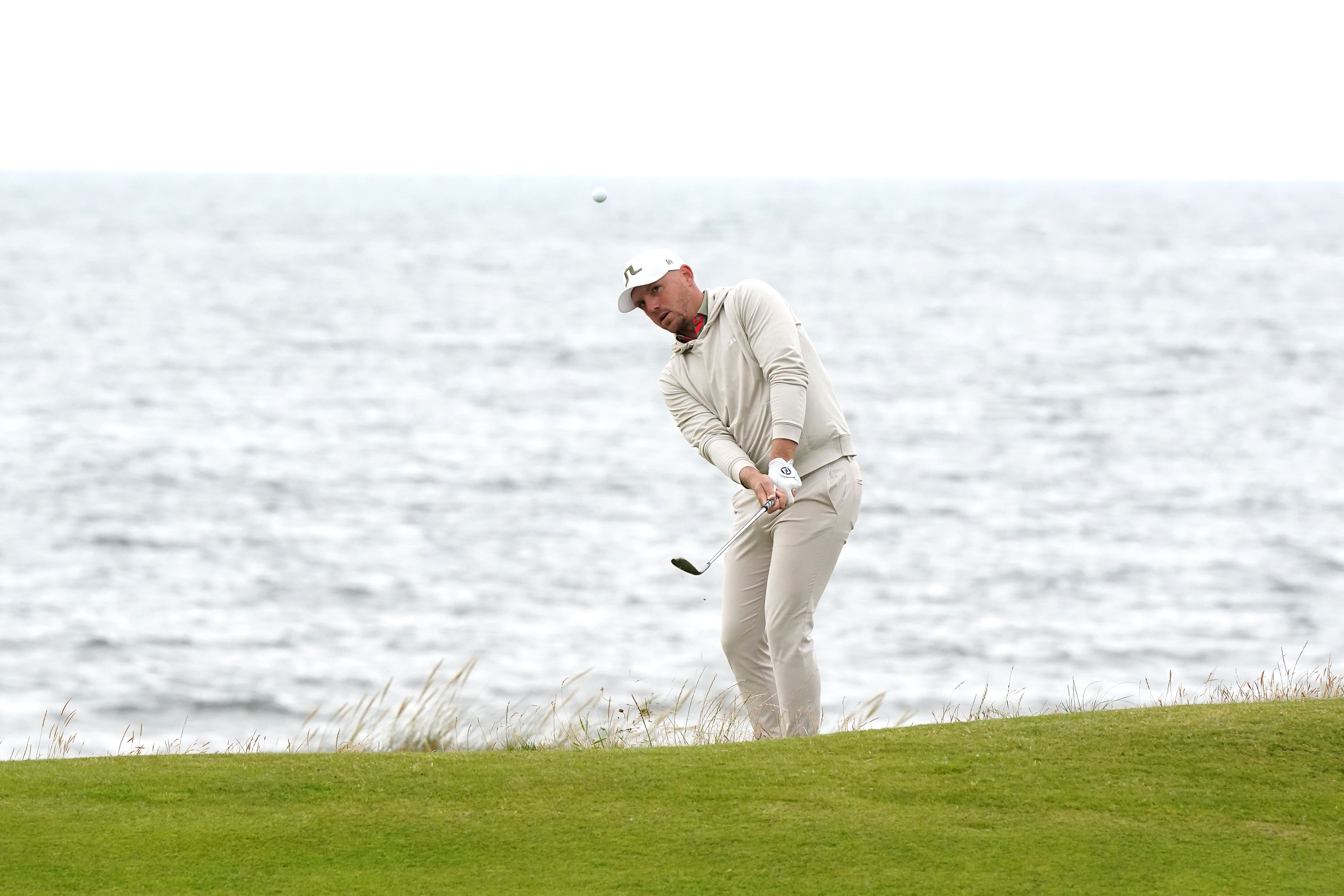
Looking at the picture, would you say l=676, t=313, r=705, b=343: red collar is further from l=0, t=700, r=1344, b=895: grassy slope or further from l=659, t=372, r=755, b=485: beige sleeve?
l=0, t=700, r=1344, b=895: grassy slope

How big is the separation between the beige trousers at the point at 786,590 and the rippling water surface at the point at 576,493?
30.2 feet

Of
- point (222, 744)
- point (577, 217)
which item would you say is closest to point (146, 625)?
point (222, 744)

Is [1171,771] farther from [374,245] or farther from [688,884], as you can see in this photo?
[374,245]

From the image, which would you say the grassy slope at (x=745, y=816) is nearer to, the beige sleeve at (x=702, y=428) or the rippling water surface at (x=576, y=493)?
the beige sleeve at (x=702, y=428)

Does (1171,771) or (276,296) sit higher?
(1171,771)

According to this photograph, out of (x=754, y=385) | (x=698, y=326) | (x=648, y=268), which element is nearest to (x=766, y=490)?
(x=754, y=385)

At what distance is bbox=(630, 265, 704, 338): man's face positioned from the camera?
6.15 m

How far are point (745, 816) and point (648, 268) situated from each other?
7.31ft

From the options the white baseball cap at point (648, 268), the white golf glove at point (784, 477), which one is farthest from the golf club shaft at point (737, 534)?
the white baseball cap at point (648, 268)

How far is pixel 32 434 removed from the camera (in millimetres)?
32312

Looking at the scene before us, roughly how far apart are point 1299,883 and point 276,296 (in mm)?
60327

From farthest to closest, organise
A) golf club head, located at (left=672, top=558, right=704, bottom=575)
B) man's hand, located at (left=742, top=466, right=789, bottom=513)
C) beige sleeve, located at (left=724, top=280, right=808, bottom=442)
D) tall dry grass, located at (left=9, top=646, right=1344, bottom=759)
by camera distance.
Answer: tall dry grass, located at (left=9, top=646, right=1344, bottom=759)
golf club head, located at (left=672, top=558, right=704, bottom=575)
beige sleeve, located at (left=724, top=280, right=808, bottom=442)
man's hand, located at (left=742, top=466, right=789, bottom=513)

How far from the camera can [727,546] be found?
647 centimetres

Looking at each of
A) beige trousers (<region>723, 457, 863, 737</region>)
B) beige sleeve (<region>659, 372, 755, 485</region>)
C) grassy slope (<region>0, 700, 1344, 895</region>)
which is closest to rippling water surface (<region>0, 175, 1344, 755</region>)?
beige trousers (<region>723, 457, 863, 737</region>)
